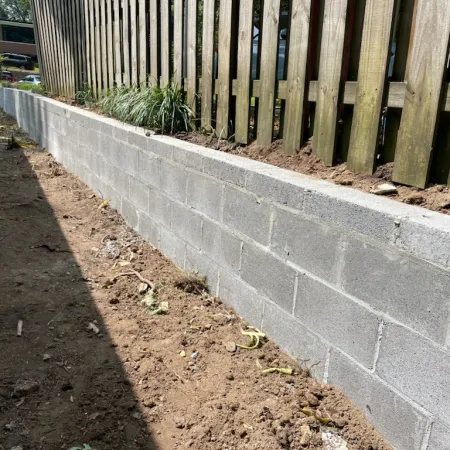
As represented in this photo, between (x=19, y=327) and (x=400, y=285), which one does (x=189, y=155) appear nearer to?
(x=19, y=327)

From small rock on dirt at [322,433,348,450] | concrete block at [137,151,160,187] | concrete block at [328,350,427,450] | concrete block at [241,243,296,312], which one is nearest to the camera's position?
concrete block at [328,350,427,450]

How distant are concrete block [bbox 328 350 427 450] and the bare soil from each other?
798 mm

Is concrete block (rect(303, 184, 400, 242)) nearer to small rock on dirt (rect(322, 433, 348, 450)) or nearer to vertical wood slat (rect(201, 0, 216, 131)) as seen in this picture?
small rock on dirt (rect(322, 433, 348, 450))

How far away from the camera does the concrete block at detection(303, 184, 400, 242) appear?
5.98 feet

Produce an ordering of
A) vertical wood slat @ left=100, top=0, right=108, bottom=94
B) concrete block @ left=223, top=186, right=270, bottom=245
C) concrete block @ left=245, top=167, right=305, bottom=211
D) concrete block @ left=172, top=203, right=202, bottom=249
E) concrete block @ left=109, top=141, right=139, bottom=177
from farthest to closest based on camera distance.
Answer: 1. vertical wood slat @ left=100, top=0, right=108, bottom=94
2. concrete block @ left=109, top=141, right=139, bottom=177
3. concrete block @ left=172, top=203, right=202, bottom=249
4. concrete block @ left=223, top=186, right=270, bottom=245
5. concrete block @ left=245, top=167, right=305, bottom=211

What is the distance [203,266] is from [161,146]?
1095 millimetres

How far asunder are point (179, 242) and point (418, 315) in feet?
7.19

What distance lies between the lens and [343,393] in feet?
7.00

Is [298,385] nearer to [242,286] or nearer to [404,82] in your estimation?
[242,286]

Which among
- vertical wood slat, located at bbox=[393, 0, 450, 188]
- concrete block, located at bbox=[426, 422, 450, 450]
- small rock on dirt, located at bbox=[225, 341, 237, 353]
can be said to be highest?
vertical wood slat, located at bbox=[393, 0, 450, 188]

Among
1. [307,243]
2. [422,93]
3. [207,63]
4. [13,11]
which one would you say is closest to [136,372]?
[307,243]

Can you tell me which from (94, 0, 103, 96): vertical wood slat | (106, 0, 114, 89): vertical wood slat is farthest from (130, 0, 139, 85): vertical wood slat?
(94, 0, 103, 96): vertical wood slat

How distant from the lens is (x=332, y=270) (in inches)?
82.9

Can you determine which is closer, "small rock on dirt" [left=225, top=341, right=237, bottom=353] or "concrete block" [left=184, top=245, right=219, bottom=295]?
"small rock on dirt" [left=225, top=341, right=237, bottom=353]
